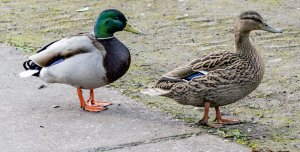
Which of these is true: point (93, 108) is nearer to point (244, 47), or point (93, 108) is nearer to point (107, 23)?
point (107, 23)

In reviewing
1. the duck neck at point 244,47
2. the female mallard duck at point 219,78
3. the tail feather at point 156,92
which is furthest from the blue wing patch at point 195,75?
the duck neck at point 244,47

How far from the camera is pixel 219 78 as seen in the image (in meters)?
5.88

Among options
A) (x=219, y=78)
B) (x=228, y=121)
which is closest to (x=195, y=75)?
(x=219, y=78)

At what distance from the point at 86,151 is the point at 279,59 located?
304 centimetres

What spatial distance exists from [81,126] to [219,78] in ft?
3.77

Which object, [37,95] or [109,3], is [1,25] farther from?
[37,95]

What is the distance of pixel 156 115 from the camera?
6.29 metres

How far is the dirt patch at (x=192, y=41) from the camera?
6.04 meters

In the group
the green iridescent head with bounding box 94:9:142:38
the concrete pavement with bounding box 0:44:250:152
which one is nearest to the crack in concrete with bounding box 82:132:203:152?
the concrete pavement with bounding box 0:44:250:152

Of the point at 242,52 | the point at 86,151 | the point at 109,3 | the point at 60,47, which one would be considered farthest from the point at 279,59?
the point at 109,3

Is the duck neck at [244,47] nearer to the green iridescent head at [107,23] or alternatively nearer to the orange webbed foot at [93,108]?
the green iridescent head at [107,23]

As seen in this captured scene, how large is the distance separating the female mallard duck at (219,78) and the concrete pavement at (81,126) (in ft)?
0.82

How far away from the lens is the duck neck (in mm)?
6030

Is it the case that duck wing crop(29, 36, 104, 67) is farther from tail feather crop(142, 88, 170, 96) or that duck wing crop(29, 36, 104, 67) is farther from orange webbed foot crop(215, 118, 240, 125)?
orange webbed foot crop(215, 118, 240, 125)
